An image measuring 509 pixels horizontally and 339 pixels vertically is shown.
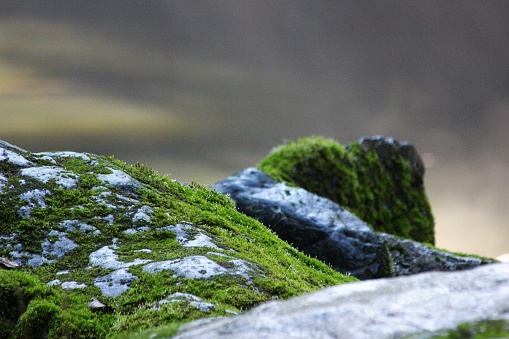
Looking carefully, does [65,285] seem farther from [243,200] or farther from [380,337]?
[243,200]

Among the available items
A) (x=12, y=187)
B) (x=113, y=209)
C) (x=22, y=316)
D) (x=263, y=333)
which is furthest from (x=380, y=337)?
(x=12, y=187)

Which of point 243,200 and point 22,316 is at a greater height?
point 243,200

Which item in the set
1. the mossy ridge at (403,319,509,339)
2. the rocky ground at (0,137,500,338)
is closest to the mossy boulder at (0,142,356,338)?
the rocky ground at (0,137,500,338)

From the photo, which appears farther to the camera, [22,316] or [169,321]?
[22,316]

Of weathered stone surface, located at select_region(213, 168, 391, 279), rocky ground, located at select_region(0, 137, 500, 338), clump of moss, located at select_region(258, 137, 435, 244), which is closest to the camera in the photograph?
rocky ground, located at select_region(0, 137, 500, 338)

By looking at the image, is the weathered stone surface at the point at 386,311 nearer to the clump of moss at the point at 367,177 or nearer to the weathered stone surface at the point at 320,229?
the weathered stone surface at the point at 320,229

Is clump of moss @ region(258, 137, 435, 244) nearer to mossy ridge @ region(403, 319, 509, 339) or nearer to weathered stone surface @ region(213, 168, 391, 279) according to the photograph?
weathered stone surface @ region(213, 168, 391, 279)
